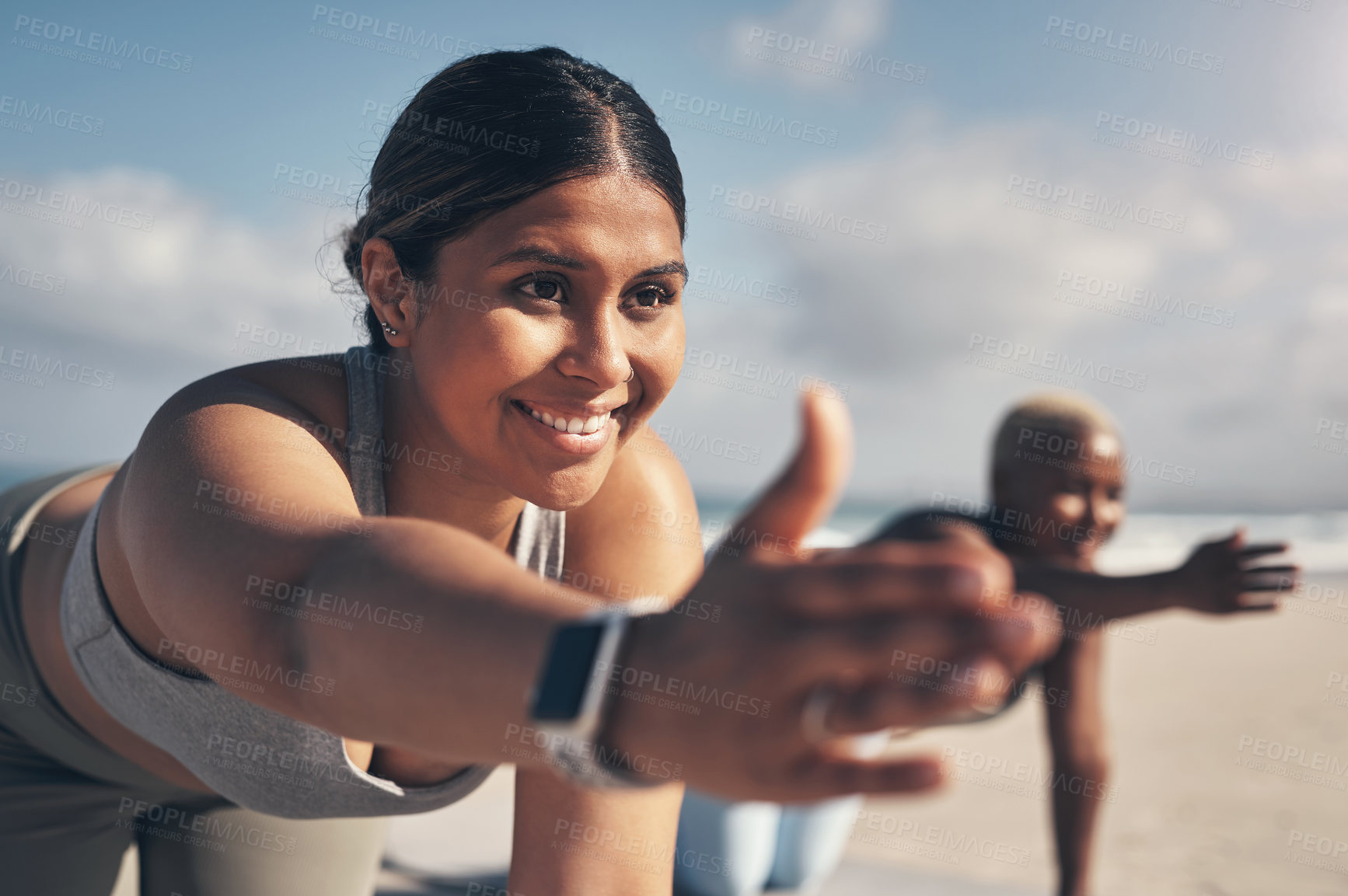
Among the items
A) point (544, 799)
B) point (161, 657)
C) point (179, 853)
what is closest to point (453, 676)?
point (161, 657)

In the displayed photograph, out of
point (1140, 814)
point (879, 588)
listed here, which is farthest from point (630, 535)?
point (1140, 814)

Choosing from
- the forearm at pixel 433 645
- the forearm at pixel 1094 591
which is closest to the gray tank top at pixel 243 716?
the forearm at pixel 433 645

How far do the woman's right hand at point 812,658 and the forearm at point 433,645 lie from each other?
0.38 feet

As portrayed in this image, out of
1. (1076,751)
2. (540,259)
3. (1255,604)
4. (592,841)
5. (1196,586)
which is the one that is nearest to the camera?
(540,259)

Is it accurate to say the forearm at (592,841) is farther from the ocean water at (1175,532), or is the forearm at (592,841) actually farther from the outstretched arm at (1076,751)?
the ocean water at (1175,532)

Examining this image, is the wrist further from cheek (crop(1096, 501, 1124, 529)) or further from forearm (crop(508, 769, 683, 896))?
forearm (crop(508, 769, 683, 896))

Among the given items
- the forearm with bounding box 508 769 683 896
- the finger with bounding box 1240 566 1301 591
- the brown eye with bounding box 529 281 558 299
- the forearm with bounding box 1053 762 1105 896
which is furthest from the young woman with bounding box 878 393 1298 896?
the brown eye with bounding box 529 281 558 299

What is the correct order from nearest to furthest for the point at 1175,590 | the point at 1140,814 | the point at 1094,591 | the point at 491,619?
the point at 491,619, the point at 1175,590, the point at 1094,591, the point at 1140,814

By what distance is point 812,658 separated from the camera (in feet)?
Answer: 2.17

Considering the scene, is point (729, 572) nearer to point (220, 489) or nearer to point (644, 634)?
point (644, 634)

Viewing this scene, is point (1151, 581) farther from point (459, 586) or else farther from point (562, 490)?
point (459, 586)

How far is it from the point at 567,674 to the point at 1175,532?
82.8 ft

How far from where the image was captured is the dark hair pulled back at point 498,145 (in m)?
1.67

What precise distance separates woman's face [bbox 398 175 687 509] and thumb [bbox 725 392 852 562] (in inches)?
34.7
